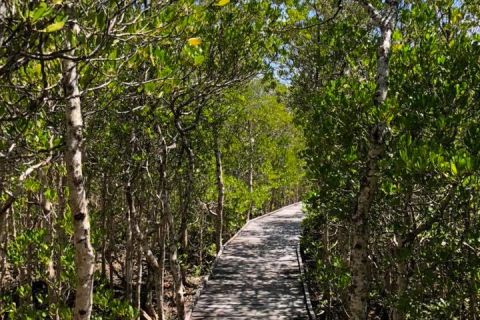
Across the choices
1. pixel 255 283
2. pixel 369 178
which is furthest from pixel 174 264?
pixel 369 178

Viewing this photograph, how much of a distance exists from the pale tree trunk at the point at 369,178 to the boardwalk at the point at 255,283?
4754mm

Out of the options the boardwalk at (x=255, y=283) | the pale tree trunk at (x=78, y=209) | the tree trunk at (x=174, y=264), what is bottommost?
the boardwalk at (x=255, y=283)

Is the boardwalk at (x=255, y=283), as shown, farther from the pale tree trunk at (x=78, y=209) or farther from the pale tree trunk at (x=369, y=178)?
the pale tree trunk at (x=78, y=209)

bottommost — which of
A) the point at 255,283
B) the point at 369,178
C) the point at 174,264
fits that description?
the point at 255,283

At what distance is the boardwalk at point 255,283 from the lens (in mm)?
10898

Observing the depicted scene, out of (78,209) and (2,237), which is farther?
(2,237)

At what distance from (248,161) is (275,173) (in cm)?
508

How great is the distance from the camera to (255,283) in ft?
43.1

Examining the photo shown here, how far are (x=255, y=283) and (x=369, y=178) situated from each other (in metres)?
8.21

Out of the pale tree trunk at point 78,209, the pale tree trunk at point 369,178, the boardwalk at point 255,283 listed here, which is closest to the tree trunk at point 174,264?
the boardwalk at point 255,283

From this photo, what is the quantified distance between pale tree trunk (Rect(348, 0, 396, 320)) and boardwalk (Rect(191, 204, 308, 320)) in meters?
4.75

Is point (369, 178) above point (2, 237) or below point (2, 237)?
above

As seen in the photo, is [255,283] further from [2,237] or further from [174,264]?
[2,237]

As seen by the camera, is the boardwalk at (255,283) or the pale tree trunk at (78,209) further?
the boardwalk at (255,283)
